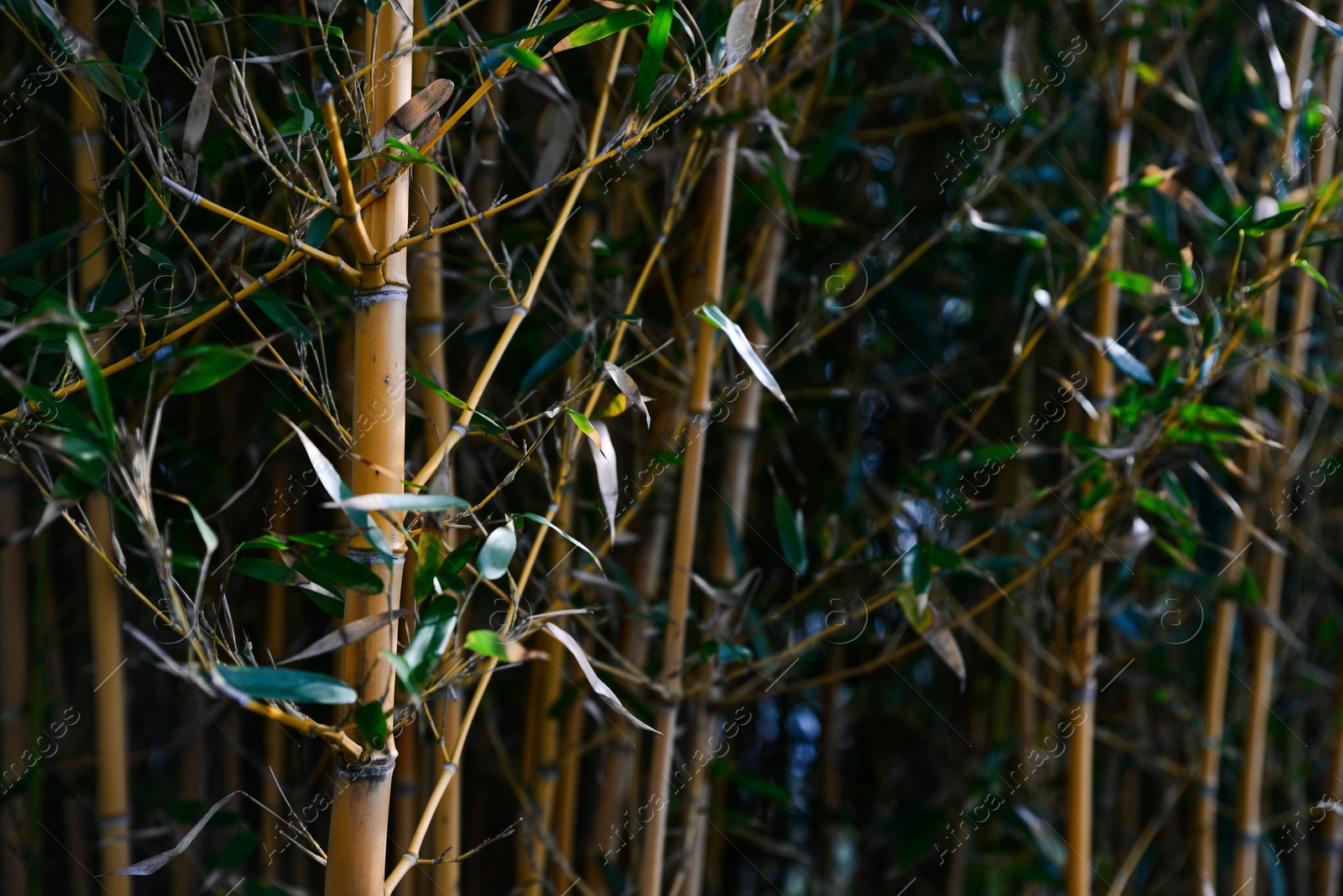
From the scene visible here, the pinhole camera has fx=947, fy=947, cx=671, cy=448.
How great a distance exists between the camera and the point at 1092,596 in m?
0.92

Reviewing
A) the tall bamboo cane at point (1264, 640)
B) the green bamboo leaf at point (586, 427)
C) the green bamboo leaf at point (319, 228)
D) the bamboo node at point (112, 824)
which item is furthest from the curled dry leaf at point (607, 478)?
the tall bamboo cane at point (1264, 640)

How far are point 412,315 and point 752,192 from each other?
33cm

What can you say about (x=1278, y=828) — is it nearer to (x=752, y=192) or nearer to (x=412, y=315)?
(x=752, y=192)

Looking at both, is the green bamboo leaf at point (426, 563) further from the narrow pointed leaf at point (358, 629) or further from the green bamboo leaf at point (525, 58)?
the green bamboo leaf at point (525, 58)

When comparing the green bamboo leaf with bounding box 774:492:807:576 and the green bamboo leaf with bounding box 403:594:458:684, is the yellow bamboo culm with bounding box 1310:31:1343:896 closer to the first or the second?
the green bamboo leaf with bounding box 774:492:807:576

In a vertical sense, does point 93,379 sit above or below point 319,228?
below

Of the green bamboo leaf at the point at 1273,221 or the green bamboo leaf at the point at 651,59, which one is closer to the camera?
the green bamboo leaf at the point at 651,59

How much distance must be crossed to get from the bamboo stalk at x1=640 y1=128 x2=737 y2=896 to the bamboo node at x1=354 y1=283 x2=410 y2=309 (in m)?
0.34

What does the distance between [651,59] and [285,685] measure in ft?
1.29

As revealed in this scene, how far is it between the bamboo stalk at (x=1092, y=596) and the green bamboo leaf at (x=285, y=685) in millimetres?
681

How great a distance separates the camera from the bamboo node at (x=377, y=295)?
52 cm

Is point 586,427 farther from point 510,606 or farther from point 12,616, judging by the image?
point 12,616

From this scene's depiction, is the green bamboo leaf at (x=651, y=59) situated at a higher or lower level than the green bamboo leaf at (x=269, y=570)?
higher

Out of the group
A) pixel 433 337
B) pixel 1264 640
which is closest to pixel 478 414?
pixel 433 337
